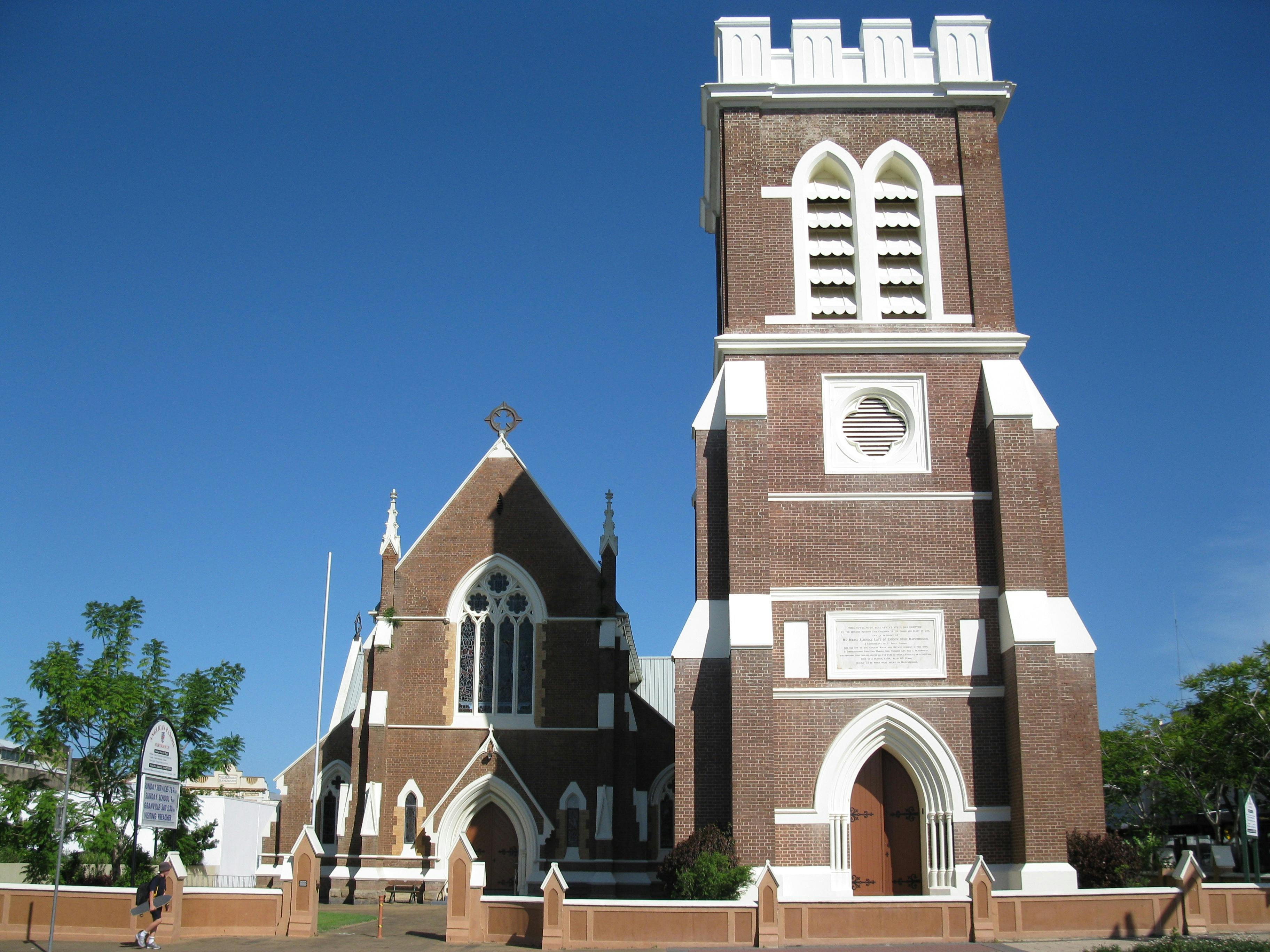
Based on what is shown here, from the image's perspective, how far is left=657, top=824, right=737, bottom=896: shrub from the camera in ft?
63.7

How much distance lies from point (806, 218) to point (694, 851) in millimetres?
12661

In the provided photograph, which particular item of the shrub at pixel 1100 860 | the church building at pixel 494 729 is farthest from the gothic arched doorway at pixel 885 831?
the church building at pixel 494 729

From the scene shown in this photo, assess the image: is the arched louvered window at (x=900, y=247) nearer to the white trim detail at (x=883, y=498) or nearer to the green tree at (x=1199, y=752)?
the white trim detail at (x=883, y=498)

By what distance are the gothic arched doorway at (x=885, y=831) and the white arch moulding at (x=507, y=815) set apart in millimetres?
10132

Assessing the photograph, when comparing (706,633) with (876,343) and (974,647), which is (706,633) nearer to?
(974,647)

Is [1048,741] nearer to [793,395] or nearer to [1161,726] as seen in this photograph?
[793,395]

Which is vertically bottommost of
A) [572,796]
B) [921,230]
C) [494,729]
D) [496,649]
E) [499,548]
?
[572,796]

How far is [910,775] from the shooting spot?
69.5ft

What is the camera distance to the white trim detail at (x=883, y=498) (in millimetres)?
→ 22109

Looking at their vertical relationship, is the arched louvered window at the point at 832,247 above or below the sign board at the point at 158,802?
above

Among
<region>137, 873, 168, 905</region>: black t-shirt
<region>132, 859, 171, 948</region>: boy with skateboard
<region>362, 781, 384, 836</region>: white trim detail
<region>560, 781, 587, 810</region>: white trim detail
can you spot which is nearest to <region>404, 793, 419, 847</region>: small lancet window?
<region>362, 781, 384, 836</region>: white trim detail

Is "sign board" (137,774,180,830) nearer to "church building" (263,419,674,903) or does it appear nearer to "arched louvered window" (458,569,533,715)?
"church building" (263,419,674,903)

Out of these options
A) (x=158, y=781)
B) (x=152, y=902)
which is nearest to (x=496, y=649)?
(x=152, y=902)

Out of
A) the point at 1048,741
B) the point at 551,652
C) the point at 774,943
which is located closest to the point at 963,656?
the point at 1048,741
